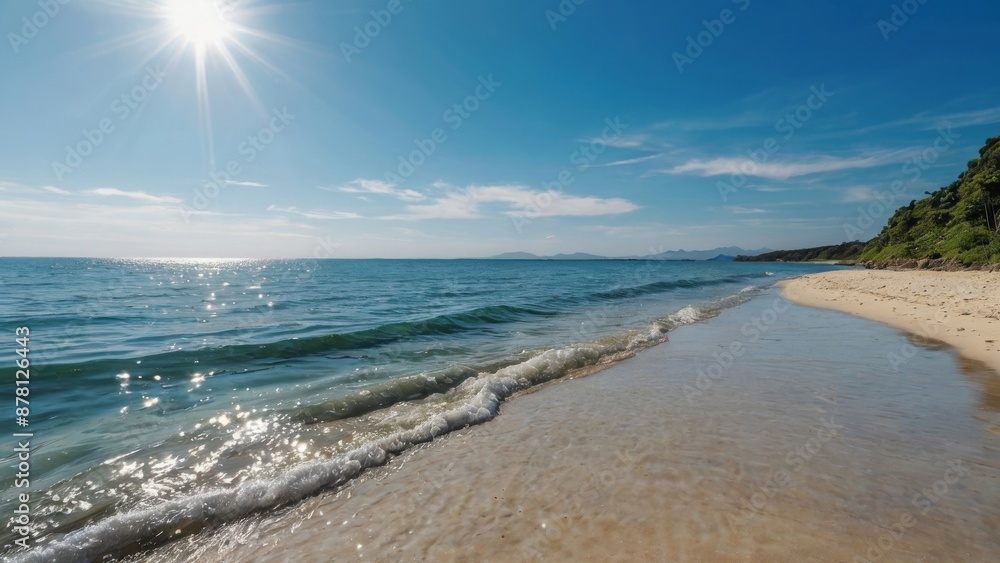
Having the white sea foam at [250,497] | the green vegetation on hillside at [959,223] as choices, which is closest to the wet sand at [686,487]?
the white sea foam at [250,497]

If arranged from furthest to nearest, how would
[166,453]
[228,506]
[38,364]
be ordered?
[38,364]
[166,453]
[228,506]

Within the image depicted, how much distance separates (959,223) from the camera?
171ft

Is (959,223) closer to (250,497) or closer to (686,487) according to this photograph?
(686,487)

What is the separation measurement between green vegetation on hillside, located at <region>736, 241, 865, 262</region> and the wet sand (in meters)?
153

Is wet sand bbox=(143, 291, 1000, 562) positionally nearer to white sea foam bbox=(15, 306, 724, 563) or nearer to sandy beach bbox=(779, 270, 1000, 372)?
white sea foam bbox=(15, 306, 724, 563)

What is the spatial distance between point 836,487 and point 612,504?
2371mm

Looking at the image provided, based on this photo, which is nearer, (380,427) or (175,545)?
(175,545)

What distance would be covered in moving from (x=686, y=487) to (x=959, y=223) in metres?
74.3

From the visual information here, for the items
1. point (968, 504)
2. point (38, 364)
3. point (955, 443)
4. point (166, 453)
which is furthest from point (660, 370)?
point (38, 364)

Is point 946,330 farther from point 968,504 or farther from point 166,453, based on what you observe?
point 166,453

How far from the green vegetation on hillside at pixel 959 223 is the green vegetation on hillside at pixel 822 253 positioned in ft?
198

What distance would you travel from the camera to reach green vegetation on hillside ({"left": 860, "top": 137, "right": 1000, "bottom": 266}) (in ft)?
140

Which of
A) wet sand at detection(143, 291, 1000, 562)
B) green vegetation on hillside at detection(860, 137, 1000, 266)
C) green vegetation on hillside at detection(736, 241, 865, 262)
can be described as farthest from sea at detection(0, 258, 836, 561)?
green vegetation on hillside at detection(736, 241, 865, 262)

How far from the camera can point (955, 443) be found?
529cm
